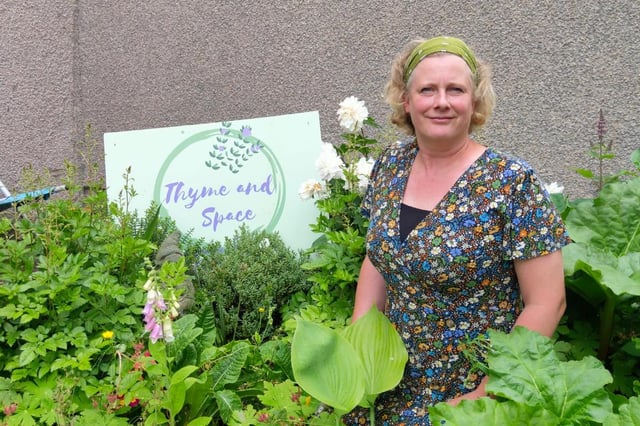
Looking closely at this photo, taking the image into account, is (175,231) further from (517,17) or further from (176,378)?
(517,17)

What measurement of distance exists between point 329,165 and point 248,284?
0.63 m

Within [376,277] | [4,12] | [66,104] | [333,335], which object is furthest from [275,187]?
[4,12]

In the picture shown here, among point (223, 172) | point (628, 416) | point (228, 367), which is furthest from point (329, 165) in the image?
point (628, 416)

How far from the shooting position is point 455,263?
160cm

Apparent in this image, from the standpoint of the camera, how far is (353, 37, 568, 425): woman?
1.56 metres

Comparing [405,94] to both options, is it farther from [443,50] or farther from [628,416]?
[628,416]

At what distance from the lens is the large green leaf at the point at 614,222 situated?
1852 mm

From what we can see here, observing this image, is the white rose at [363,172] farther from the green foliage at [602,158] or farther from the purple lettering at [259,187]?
the green foliage at [602,158]

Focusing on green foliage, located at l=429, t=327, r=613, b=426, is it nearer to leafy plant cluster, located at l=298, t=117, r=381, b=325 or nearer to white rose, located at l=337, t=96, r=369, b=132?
leafy plant cluster, located at l=298, t=117, r=381, b=325

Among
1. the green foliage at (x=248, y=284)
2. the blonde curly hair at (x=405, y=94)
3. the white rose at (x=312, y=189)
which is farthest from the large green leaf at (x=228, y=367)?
the blonde curly hair at (x=405, y=94)

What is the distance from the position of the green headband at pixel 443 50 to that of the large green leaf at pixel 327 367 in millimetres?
804

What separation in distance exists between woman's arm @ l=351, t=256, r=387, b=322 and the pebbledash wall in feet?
4.73

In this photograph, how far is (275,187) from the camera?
117 inches

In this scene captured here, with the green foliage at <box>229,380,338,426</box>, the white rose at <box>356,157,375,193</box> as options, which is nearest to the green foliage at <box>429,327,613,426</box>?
the green foliage at <box>229,380,338,426</box>
